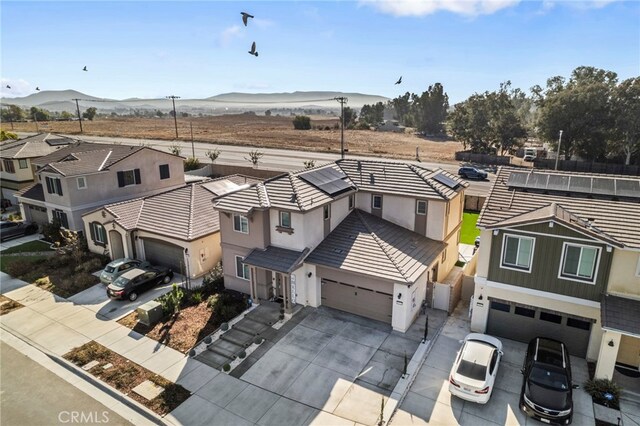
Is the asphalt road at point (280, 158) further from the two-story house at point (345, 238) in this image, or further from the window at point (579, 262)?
the window at point (579, 262)

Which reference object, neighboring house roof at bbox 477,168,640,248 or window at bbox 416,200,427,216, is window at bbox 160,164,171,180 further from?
neighboring house roof at bbox 477,168,640,248

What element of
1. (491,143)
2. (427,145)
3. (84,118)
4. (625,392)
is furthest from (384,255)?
(84,118)

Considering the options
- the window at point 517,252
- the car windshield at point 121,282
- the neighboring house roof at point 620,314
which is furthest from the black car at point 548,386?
the car windshield at point 121,282

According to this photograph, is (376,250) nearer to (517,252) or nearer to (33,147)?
(517,252)

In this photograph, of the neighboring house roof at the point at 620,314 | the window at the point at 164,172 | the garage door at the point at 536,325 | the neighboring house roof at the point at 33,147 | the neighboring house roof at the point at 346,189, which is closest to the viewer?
the neighboring house roof at the point at 620,314

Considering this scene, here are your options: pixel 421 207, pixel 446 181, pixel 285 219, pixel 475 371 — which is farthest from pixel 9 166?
pixel 475 371

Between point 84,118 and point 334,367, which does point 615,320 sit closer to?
point 334,367
